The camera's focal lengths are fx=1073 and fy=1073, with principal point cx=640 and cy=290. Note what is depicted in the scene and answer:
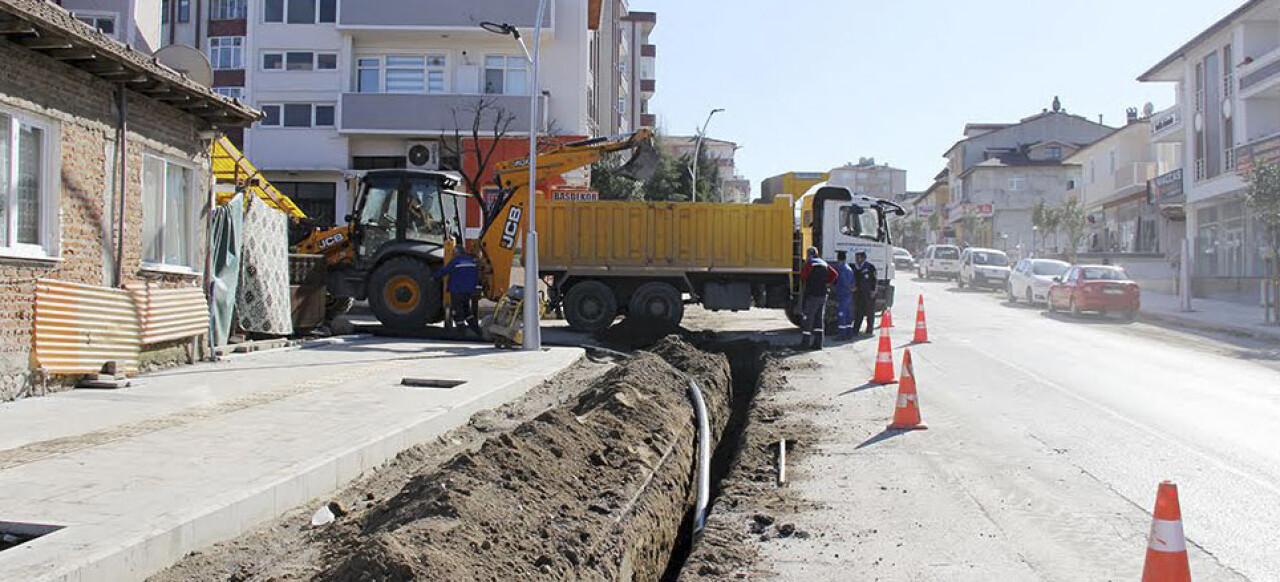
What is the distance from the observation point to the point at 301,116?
37.1 metres

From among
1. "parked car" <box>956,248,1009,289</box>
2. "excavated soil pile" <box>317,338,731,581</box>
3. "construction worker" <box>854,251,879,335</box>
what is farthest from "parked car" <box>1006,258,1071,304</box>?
"excavated soil pile" <box>317,338,731,581</box>

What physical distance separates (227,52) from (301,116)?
13.0 m

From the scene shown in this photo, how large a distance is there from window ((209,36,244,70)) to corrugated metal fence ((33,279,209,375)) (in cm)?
3743

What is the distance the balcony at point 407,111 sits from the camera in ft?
115

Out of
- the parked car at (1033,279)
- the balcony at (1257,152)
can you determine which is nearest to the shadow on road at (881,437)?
the parked car at (1033,279)

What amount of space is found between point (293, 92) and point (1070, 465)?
33381 millimetres

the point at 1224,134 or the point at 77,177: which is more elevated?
the point at 1224,134

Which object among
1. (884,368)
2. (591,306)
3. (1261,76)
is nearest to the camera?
(884,368)

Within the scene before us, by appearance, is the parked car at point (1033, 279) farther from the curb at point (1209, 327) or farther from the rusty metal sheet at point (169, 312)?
the rusty metal sheet at point (169, 312)

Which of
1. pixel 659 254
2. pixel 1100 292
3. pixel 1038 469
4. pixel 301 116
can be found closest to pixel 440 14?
pixel 301 116

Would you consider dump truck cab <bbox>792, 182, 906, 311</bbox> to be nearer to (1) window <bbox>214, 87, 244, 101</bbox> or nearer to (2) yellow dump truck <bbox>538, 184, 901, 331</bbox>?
(2) yellow dump truck <bbox>538, 184, 901, 331</bbox>

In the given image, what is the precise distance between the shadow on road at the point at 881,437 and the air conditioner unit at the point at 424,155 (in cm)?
Result: 2773

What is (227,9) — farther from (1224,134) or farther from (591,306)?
(1224,134)

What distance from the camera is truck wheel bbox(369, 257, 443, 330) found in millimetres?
19391
